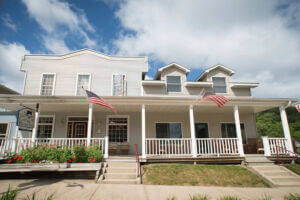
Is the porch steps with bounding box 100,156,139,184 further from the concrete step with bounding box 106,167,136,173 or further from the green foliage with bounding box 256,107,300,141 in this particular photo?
the green foliage with bounding box 256,107,300,141

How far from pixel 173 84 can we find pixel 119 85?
4.04 m

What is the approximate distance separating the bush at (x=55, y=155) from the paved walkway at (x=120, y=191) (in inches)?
35.1

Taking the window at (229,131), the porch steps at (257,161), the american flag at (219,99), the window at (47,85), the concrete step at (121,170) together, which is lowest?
the concrete step at (121,170)

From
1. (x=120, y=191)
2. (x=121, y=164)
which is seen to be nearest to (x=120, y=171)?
(x=121, y=164)

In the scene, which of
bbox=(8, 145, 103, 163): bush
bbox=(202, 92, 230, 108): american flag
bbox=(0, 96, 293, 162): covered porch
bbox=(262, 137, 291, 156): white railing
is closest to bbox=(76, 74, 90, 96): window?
bbox=(0, 96, 293, 162): covered porch

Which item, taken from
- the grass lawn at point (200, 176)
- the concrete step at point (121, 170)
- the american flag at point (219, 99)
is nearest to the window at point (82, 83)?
the concrete step at point (121, 170)

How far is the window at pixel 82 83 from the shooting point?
1173 centimetres

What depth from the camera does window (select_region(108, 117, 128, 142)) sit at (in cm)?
1100

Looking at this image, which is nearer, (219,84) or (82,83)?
(82,83)

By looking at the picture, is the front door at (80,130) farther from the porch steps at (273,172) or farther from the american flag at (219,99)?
the porch steps at (273,172)

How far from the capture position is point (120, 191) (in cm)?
528

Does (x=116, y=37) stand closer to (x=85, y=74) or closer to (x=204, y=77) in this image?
(x=85, y=74)

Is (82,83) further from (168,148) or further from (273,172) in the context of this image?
(273,172)

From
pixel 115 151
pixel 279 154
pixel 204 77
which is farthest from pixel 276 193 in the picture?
pixel 204 77
